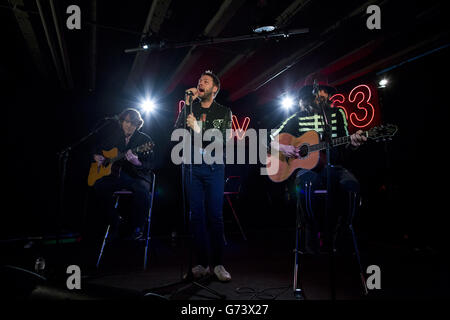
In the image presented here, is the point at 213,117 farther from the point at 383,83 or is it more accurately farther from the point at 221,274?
the point at 383,83

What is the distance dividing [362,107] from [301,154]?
3.33 metres

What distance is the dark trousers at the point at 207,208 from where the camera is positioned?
270cm

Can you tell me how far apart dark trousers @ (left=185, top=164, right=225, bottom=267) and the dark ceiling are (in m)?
2.17

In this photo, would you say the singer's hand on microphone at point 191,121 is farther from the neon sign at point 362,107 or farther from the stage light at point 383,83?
the stage light at point 383,83

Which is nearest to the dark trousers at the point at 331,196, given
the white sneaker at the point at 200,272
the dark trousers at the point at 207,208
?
the dark trousers at the point at 207,208

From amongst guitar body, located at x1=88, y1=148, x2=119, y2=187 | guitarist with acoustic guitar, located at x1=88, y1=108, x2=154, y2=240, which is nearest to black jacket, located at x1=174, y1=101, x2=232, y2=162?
guitarist with acoustic guitar, located at x1=88, y1=108, x2=154, y2=240

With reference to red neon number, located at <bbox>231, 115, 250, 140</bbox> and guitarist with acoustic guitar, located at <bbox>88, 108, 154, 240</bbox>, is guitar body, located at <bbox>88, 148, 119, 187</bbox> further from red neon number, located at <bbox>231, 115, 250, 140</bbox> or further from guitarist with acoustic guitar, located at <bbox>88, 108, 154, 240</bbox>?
red neon number, located at <bbox>231, 115, 250, 140</bbox>

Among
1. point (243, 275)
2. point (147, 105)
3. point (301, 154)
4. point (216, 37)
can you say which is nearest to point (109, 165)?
point (216, 37)

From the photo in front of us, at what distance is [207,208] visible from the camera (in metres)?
2.78

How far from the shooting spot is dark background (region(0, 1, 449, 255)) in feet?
13.8

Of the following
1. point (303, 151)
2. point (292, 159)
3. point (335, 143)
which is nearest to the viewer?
point (335, 143)
